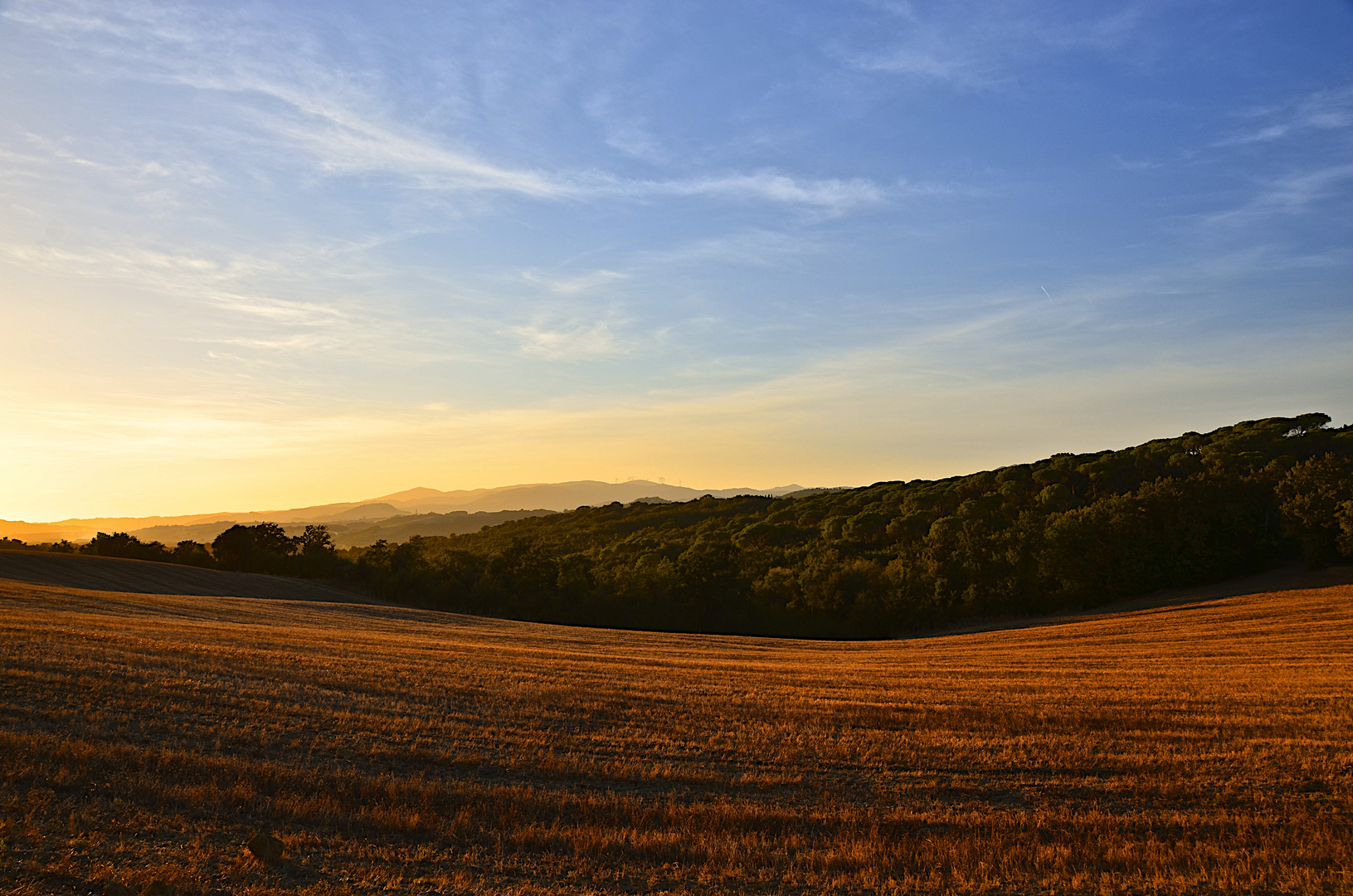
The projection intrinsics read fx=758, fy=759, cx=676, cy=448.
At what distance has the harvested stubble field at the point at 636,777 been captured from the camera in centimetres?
823

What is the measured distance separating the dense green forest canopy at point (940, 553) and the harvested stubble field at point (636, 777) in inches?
1486

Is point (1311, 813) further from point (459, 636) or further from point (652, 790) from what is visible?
point (459, 636)

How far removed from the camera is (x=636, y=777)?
12117 mm

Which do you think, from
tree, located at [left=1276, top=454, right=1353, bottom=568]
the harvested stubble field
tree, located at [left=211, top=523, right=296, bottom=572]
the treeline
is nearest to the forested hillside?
tree, located at [left=1276, top=454, right=1353, bottom=568]

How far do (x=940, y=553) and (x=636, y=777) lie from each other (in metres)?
59.8

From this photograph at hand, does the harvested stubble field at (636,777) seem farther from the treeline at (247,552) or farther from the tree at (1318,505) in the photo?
the treeline at (247,552)

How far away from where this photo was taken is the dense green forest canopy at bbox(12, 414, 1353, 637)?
57.7 meters

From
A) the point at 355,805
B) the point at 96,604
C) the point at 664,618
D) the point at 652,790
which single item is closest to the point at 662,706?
the point at 652,790

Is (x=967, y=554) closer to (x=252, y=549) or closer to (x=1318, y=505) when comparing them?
(x=1318, y=505)

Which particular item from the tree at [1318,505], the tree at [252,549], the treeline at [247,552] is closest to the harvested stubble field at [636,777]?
the tree at [1318,505]

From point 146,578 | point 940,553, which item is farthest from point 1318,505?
point 146,578

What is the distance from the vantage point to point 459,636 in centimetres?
3734

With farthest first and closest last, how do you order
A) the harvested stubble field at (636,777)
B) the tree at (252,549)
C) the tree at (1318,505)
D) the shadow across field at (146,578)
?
the tree at (252,549), the shadow across field at (146,578), the tree at (1318,505), the harvested stubble field at (636,777)

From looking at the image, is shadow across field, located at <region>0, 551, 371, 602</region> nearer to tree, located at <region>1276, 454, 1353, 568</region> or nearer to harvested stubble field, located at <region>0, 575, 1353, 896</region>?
harvested stubble field, located at <region>0, 575, 1353, 896</region>
